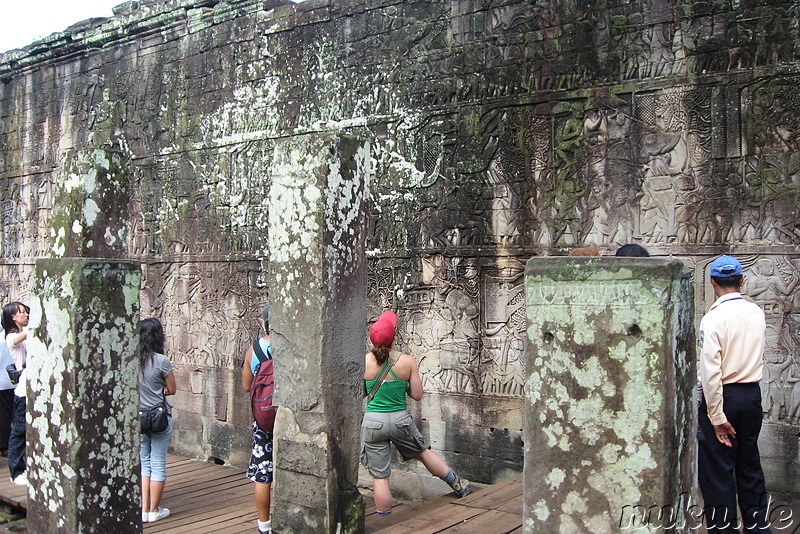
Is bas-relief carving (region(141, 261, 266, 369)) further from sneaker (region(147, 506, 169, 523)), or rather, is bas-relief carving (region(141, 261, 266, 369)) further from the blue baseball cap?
the blue baseball cap

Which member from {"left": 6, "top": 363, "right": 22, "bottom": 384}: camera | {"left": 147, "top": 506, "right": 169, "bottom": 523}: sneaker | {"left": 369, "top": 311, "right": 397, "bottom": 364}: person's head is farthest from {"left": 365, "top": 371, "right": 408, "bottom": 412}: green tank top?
{"left": 6, "top": 363, "right": 22, "bottom": 384}: camera

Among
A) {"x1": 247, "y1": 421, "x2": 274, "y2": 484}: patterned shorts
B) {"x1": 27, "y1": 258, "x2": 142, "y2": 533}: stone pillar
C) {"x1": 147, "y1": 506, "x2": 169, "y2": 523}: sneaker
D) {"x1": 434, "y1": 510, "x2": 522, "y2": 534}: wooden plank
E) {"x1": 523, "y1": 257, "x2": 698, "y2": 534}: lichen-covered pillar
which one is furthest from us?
{"x1": 147, "y1": 506, "x2": 169, "y2": 523}: sneaker

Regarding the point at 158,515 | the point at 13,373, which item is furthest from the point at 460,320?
the point at 13,373

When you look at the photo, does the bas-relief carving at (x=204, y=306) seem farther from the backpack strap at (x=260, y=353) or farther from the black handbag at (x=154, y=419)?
the backpack strap at (x=260, y=353)

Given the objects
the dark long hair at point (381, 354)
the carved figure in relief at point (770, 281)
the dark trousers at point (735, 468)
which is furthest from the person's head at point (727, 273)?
the dark long hair at point (381, 354)

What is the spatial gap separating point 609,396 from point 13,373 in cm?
577

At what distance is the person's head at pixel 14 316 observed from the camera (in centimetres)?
701

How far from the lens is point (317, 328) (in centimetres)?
461

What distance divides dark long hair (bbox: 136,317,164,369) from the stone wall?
937 millimetres

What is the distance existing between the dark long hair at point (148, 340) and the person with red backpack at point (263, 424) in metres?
0.90

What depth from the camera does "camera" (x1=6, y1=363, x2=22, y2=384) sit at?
22.4ft

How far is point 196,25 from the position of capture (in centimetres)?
885

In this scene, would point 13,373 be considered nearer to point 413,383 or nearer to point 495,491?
point 413,383

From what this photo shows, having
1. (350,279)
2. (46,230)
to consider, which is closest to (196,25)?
(46,230)
